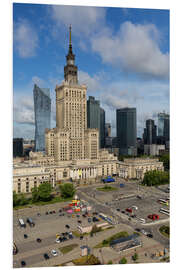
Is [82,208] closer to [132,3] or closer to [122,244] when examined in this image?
[122,244]

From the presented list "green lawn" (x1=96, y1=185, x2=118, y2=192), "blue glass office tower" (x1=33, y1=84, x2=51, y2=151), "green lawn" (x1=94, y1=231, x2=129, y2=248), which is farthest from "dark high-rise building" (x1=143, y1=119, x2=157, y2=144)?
"green lawn" (x1=94, y1=231, x2=129, y2=248)

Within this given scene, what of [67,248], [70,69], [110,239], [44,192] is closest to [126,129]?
[70,69]

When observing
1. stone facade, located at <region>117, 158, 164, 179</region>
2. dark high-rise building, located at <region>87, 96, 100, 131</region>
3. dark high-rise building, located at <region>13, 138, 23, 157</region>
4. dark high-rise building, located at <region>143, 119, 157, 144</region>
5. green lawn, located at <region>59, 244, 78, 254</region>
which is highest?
dark high-rise building, located at <region>87, 96, 100, 131</region>

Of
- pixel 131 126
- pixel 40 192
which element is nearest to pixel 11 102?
pixel 40 192

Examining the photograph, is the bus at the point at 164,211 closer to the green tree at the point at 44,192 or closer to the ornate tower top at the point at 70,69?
the green tree at the point at 44,192

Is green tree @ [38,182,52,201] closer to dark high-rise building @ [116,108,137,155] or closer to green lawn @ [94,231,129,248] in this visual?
green lawn @ [94,231,129,248]

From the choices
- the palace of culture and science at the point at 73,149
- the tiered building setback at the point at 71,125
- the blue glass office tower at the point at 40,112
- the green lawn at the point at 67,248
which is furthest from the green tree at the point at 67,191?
the blue glass office tower at the point at 40,112

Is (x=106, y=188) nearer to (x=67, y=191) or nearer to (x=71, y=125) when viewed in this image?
(x=67, y=191)

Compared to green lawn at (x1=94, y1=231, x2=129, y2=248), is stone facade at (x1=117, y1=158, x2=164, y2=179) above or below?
above
